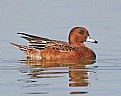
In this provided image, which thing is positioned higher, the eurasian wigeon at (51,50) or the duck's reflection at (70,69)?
the eurasian wigeon at (51,50)

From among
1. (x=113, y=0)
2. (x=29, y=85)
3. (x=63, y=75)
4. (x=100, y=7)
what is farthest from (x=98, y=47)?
(x=113, y=0)

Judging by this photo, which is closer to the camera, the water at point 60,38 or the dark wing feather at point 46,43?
the water at point 60,38

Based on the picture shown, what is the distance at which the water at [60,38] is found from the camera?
11688 millimetres

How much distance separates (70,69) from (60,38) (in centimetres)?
378

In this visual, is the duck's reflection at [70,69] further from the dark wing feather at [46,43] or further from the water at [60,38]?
the dark wing feather at [46,43]

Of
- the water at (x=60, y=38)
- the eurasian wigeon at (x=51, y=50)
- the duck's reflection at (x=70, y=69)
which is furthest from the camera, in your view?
the eurasian wigeon at (x=51, y=50)

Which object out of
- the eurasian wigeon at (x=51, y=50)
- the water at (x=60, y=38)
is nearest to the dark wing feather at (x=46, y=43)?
the eurasian wigeon at (x=51, y=50)

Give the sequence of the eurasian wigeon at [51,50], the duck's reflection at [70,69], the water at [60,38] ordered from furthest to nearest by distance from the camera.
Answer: the eurasian wigeon at [51,50], the duck's reflection at [70,69], the water at [60,38]

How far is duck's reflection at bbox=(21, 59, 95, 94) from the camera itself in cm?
1259

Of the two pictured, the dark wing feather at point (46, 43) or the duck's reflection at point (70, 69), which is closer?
the duck's reflection at point (70, 69)

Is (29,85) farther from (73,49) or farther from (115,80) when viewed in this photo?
(73,49)

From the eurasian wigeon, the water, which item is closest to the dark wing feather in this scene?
the eurasian wigeon

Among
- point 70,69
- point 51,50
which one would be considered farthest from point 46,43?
point 70,69

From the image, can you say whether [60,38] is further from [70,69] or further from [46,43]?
[70,69]
